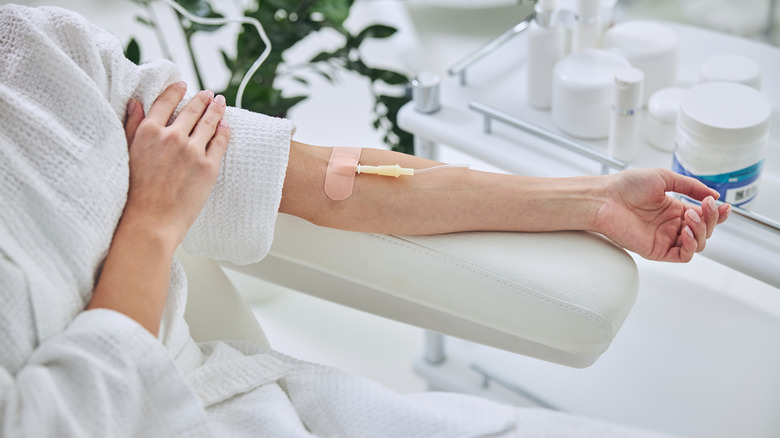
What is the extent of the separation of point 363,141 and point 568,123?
905 mm

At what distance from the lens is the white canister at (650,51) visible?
1.14 meters

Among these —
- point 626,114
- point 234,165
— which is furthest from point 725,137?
point 234,165

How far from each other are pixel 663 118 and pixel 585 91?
110mm

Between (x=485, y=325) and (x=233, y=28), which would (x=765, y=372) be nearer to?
(x=485, y=325)

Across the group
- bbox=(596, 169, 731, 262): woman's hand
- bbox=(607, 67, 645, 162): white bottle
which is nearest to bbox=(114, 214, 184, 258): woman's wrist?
bbox=(596, 169, 731, 262): woman's hand

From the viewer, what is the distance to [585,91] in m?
1.08

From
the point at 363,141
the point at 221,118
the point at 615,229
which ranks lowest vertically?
the point at 363,141

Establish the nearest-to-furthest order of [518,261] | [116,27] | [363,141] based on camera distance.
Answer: [518,261] < [363,141] < [116,27]

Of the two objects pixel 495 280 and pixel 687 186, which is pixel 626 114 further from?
pixel 495 280

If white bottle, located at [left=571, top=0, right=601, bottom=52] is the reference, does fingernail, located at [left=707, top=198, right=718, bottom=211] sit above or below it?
below

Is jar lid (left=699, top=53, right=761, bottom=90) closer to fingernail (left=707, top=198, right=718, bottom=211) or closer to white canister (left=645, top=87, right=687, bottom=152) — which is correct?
white canister (left=645, top=87, right=687, bottom=152)

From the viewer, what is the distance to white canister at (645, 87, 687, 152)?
1.06 m

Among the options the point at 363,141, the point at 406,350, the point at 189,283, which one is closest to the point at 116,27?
the point at 363,141

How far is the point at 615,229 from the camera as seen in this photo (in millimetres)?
918
